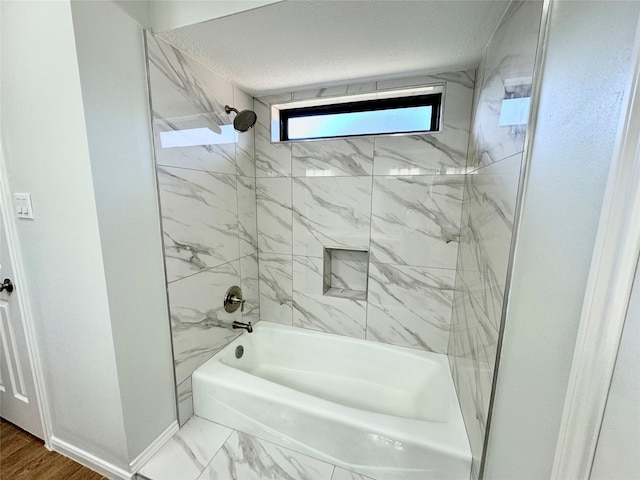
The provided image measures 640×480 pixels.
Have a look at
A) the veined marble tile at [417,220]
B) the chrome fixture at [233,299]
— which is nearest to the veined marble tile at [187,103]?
the chrome fixture at [233,299]

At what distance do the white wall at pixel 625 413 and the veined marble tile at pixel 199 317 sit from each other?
1618 millimetres

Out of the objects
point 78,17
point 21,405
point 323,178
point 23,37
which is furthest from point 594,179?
point 21,405

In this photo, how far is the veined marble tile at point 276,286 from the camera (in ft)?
7.16

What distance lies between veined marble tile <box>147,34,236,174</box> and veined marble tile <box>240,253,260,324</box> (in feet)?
2.28

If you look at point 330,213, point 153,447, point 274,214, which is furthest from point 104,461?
point 330,213

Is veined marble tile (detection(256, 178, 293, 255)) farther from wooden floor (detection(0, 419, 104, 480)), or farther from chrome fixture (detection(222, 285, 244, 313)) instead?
wooden floor (detection(0, 419, 104, 480))

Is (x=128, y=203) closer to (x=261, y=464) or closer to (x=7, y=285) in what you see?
(x=7, y=285)

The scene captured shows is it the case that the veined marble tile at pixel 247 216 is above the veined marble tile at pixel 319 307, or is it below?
above

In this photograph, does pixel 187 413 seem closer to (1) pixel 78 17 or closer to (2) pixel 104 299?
(2) pixel 104 299

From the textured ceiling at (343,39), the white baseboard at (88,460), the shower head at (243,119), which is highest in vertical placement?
the textured ceiling at (343,39)

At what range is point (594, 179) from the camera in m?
0.57

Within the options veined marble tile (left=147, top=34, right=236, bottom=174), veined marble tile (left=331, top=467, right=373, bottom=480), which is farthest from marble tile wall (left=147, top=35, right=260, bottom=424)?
veined marble tile (left=331, top=467, right=373, bottom=480)

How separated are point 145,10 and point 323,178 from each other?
1.25 meters

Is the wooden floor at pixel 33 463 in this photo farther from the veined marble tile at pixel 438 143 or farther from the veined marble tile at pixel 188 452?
the veined marble tile at pixel 438 143
